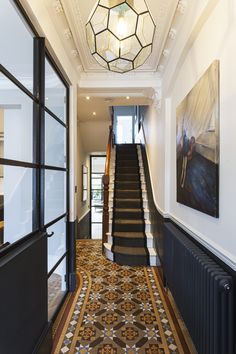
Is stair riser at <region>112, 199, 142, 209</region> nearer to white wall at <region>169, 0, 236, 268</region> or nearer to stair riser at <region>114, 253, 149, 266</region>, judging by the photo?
stair riser at <region>114, 253, 149, 266</region>

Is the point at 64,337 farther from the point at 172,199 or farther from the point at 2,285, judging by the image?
the point at 172,199

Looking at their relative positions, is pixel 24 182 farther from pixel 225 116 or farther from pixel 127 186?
pixel 127 186

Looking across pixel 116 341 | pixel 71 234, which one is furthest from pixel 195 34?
pixel 116 341

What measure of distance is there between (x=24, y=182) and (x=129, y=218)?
3214 mm

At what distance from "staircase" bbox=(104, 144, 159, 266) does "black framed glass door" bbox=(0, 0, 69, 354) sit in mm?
1663

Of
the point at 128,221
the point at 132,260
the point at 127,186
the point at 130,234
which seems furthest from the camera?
the point at 127,186

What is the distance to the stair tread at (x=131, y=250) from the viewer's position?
3.73m

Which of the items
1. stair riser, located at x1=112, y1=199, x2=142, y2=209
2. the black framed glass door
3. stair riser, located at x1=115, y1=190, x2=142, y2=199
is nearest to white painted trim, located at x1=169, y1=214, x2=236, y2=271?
the black framed glass door

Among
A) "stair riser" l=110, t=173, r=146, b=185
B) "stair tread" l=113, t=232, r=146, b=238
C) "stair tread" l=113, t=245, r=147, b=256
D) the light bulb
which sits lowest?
"stair tread" l=113, t=245, r=147, b=256

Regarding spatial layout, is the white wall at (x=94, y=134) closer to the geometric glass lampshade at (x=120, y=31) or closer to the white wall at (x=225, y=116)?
the white wall at (x=225, y=116)

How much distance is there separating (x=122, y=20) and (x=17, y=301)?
5.78 feet

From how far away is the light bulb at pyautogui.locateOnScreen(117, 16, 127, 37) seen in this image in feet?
4.10

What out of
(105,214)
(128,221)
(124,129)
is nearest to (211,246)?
(105,214)

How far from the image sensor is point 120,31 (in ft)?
4.20
